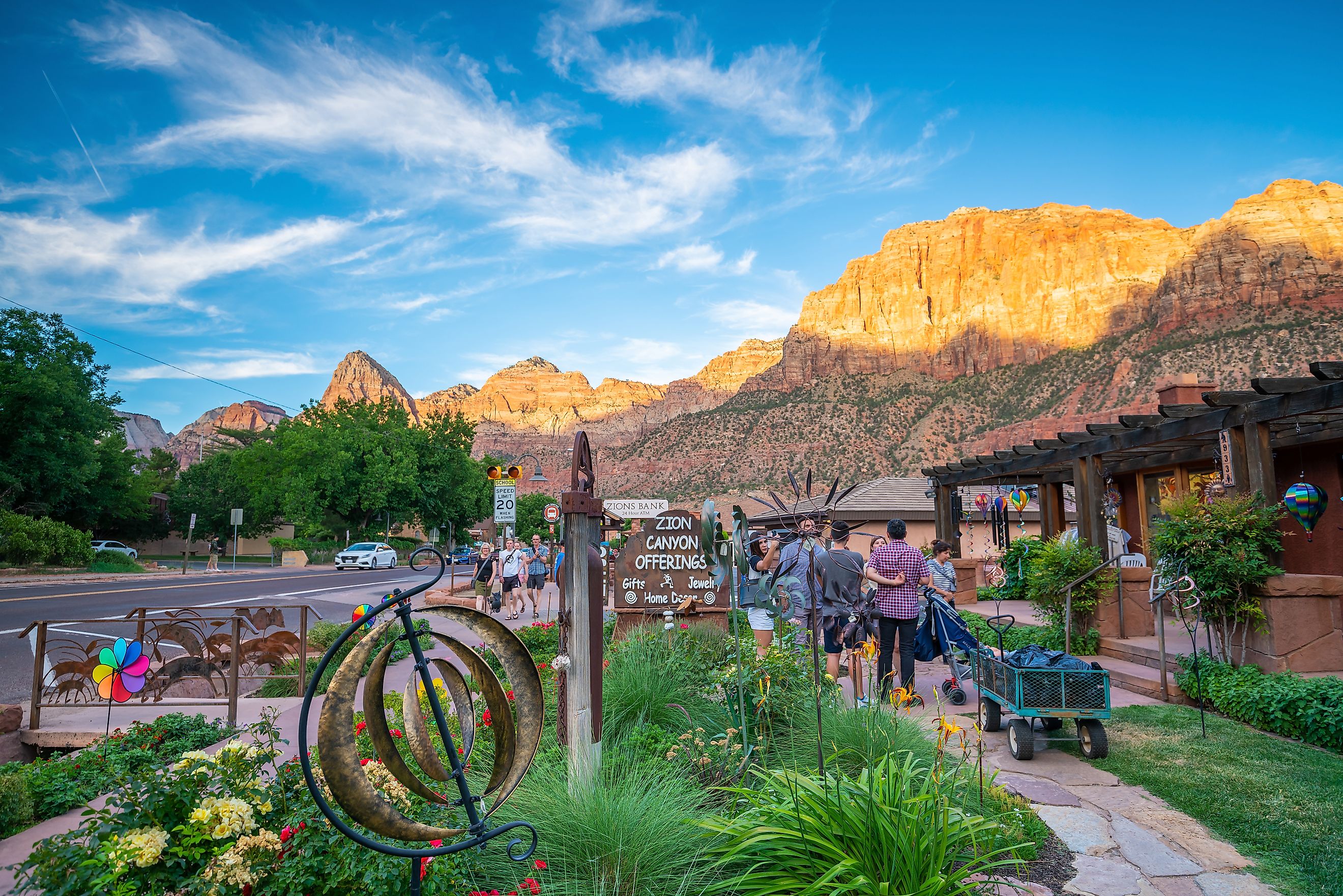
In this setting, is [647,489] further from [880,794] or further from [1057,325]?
[880,794]

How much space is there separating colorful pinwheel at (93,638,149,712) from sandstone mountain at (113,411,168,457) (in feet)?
468

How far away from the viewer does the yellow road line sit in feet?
54.5

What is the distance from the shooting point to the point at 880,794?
321cm

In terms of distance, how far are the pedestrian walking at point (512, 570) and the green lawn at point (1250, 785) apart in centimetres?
1292

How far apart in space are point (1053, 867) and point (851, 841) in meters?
1.54

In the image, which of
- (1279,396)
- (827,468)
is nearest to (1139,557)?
(1279,396)

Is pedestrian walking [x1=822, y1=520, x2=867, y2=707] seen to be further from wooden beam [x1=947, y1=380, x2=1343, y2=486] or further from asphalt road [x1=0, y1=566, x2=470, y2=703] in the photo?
wooden beam [x1=947, y1=380, x2=1343, y2=486]

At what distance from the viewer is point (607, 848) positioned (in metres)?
3.05

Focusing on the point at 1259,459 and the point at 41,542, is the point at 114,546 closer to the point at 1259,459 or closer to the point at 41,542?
the point at 41,542

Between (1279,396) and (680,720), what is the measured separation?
7.57 metres

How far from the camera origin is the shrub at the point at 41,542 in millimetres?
23516

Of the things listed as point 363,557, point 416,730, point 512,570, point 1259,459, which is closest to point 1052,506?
point 1259,459

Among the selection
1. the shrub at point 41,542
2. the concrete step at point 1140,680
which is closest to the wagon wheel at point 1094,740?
the concrete step at point 1140,680

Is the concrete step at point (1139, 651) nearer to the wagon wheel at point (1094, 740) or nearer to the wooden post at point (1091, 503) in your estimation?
the wooden post at point (1091, 503)
